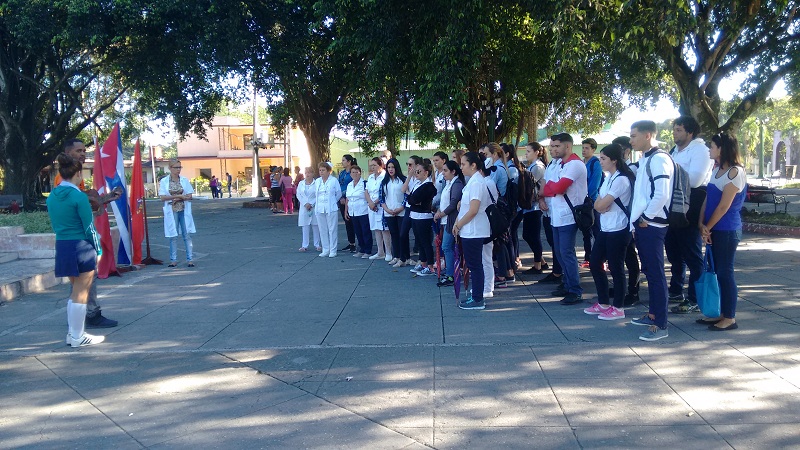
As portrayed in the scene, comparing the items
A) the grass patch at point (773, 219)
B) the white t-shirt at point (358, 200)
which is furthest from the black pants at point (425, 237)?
the grass patch at point (773, 219)

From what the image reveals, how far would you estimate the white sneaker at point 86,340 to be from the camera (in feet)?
20.9

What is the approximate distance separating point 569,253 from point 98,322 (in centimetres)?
517

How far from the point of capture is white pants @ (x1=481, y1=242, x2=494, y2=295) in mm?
7848

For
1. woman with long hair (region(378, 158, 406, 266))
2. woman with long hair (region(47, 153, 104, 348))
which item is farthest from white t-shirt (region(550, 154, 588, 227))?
woman with long hair (region(47, 153, 104, 348))

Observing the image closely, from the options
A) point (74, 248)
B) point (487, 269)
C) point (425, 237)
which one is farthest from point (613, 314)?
point (74, 248)

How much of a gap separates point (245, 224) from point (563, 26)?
41.5ft

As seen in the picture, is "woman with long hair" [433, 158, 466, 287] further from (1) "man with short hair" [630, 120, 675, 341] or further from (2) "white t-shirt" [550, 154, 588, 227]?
(1) "man with short hair" [630, 120, 675, 341]

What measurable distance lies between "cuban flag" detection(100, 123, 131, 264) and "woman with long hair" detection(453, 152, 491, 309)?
236 inches

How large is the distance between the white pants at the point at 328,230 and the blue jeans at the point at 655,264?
681cm

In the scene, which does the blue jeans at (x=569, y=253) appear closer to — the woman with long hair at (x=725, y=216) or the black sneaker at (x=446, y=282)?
the woman with long hair at (x=725, y=216)

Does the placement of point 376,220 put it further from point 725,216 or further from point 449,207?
point 725,216

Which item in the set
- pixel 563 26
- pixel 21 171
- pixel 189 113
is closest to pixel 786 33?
pixel 563 26

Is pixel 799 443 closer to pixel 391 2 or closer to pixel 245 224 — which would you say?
pixel 391 2

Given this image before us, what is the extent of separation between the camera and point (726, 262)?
19.9ft
